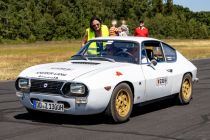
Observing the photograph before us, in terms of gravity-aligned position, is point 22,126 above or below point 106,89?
below

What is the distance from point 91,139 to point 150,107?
3165mm

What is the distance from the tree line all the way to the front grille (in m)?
60.6

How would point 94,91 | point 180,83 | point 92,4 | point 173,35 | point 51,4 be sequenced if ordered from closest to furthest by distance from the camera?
point 94,91
point 180,83
point 51,4
point 92,4
point 173,35

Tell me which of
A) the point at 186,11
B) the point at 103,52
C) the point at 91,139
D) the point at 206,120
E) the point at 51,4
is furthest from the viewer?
the point at 186,11

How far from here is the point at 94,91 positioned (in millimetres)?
7203

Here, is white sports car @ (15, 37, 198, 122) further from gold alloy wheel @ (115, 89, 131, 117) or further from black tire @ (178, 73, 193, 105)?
black tire @ (178, 73, 193, 105)

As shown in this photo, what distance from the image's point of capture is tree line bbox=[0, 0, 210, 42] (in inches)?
2840

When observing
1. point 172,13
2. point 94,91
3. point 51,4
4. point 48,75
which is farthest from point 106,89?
point 172,13

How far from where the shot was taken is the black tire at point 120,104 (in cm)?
748

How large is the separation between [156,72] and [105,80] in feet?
5.16

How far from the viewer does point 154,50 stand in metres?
9.34

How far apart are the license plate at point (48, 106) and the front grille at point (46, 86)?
0.18 m

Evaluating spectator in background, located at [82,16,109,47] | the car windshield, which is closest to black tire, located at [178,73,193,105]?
the car windshield

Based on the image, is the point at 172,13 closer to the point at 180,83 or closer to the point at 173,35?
the point at 173,35
